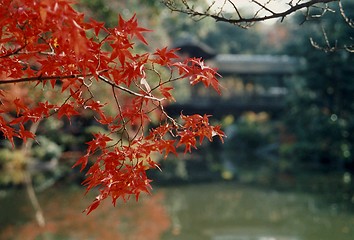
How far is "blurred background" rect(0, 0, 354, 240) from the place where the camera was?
6.91 metres

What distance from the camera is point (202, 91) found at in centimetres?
2103

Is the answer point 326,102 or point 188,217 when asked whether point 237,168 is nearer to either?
point 326,102

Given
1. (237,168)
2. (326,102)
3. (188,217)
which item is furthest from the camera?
(326,102)

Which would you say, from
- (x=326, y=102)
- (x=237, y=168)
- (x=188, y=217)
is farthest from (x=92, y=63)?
(x=326, y=102)

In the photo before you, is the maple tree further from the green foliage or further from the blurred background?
the green foliage

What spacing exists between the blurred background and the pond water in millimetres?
17

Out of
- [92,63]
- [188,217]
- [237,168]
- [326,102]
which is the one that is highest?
[92,63]

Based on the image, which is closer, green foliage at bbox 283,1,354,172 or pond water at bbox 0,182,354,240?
pond water at bbox 0,182,354,240

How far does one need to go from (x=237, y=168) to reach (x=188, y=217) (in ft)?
22.4

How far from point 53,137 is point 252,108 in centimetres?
840

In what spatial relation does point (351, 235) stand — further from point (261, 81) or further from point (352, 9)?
point (261, 81)

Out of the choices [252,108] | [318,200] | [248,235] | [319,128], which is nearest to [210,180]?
[318,200]

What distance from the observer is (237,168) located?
1425 centimetres

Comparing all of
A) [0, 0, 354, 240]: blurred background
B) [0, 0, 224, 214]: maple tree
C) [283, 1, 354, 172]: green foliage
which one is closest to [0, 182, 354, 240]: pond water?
[0, 0, 354, 240]: blurred background
